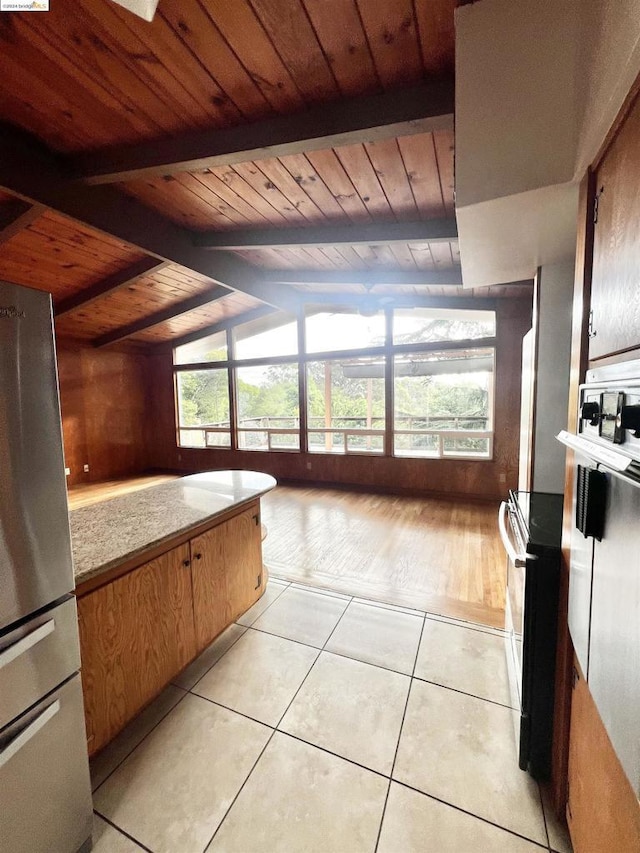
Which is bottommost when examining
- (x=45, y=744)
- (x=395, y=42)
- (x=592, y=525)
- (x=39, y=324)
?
(x=45, y=744)

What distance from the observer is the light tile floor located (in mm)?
1076

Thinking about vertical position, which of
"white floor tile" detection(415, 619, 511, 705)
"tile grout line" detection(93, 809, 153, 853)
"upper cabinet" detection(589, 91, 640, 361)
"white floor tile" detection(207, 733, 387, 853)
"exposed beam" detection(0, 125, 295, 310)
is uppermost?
"exposed beam" detection(0, 125, 295, 310)

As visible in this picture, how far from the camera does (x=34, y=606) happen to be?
90 cm

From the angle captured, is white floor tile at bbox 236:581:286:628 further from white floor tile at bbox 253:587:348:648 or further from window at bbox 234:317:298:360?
window at bbox 234:317:298:360

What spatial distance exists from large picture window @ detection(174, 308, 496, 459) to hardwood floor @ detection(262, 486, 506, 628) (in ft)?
3.50

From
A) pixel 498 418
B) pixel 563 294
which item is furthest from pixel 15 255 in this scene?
pixel 498 418

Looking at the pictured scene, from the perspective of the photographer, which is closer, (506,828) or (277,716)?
(506,828)

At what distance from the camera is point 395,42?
1.32 meters

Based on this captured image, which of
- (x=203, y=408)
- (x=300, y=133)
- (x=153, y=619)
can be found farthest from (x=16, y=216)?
(x=203, y=408)

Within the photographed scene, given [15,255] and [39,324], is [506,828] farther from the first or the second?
[15,255]

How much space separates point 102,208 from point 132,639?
9.87 feet

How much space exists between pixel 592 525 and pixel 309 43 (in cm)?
194

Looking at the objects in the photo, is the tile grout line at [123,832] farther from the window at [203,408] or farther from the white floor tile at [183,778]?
the window at [203,408]

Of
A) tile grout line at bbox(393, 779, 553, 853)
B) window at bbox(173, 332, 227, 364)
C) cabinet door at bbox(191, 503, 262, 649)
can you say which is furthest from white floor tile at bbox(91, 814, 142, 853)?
window at bbox(173, 332, 227, 364)
